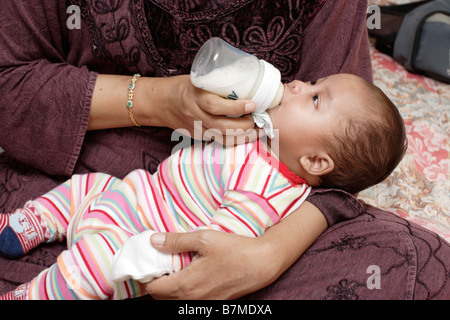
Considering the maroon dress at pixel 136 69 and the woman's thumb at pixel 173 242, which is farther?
the maroon dress at pixel 136 69

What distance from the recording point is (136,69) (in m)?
1.28

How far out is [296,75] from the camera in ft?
4.28

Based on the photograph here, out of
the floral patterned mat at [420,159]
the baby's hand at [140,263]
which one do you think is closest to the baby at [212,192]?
the baby's hand at [140,263]

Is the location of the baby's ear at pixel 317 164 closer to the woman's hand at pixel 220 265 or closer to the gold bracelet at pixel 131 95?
the woman's hand at pixel 220 265

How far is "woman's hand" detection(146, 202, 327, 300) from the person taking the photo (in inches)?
37.7

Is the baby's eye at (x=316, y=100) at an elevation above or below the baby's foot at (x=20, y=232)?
above

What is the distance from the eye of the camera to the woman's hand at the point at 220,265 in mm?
958

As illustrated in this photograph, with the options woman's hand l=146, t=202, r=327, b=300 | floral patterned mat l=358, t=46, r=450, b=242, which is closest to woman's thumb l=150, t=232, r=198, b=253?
woman's hand l=146, t=202, r=327, b=300

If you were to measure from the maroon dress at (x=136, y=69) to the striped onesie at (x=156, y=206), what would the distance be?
8 centimetres

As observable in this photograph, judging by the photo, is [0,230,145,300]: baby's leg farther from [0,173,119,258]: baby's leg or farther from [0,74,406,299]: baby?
[0,173,119,258]: baby's leg

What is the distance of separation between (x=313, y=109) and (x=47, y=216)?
0.74 metres

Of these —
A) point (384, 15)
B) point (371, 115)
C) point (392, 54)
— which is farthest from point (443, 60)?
point (371, 115)
